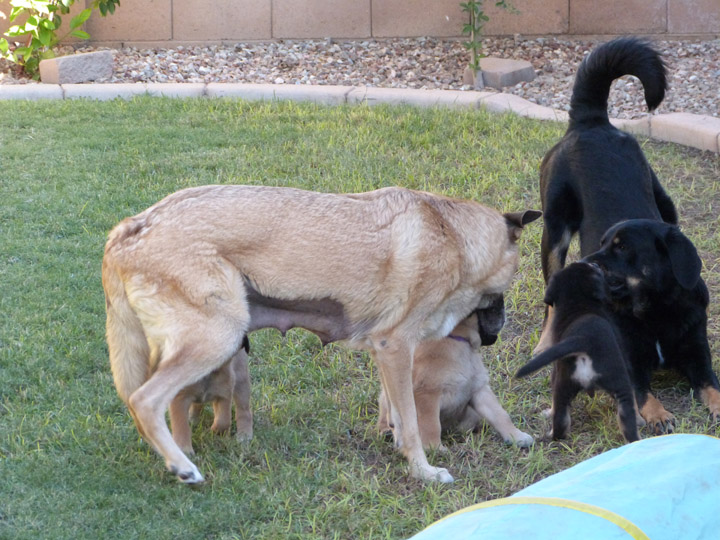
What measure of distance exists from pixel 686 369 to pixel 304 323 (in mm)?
2206

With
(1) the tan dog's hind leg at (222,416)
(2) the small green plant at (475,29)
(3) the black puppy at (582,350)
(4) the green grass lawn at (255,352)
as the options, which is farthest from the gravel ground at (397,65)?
(1) the tan dog's hind leg at (222,416)

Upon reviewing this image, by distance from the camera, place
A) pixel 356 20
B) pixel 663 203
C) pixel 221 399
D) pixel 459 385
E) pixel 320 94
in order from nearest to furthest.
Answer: pixel 221 399 < pixel 459 385 < pixel 663 203 < pixel 320 94 < pixel 356 20

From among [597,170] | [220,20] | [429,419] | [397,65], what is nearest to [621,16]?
[397,65]

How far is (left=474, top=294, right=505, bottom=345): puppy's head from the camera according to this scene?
15.2 ft

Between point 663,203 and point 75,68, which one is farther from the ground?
point 75,68

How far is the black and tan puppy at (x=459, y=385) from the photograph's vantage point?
14.7ft

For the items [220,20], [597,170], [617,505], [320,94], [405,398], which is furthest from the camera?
[220,20]

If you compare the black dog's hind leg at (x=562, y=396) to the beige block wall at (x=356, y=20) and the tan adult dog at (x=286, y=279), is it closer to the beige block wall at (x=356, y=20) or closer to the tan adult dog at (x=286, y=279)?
the tan adult dog at (x=286, y=279)

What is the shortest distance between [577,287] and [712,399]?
1010mm

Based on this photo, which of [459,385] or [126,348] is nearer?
[126,348]

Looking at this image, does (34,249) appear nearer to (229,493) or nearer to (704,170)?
(229,493)

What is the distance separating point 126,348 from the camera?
13.3 ft

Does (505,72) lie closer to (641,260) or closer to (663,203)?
(663,203)

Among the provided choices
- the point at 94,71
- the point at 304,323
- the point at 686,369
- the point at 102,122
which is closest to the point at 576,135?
the point at 686,369
